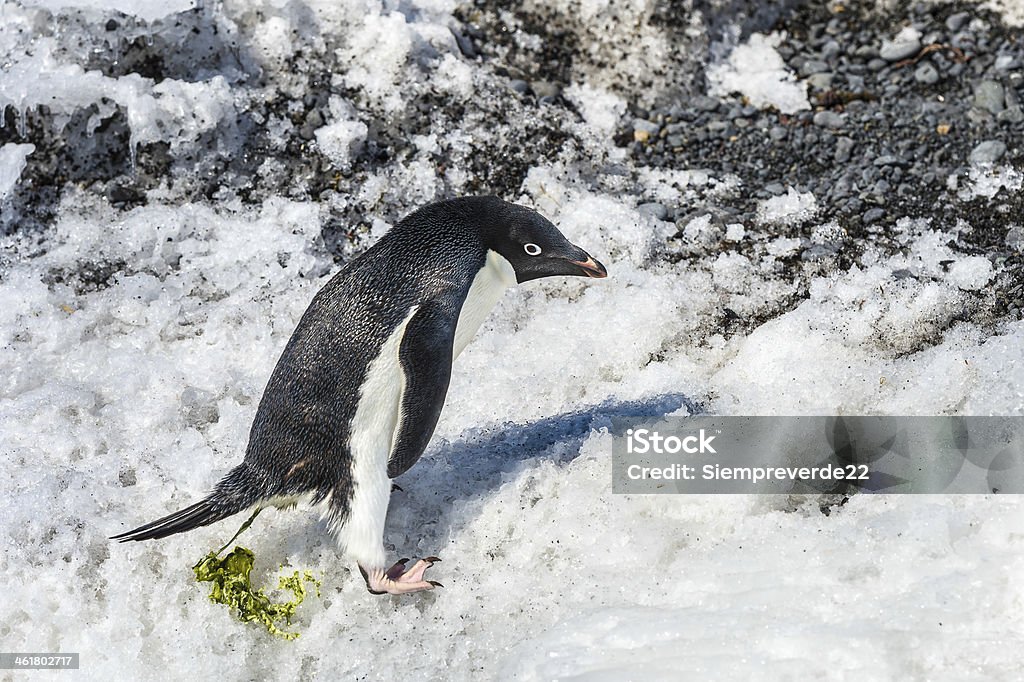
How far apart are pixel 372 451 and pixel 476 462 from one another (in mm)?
535

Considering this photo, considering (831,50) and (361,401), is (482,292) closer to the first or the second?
(361,401)

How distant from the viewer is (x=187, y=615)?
8.63 feet

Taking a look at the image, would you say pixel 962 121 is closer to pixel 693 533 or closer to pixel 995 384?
pixel 995 384

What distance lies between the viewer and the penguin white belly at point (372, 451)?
8.41ft

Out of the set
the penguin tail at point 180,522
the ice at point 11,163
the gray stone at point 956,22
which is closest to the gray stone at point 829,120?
the gray stone at point 956,22

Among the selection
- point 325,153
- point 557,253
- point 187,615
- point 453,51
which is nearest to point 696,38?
point 453,51

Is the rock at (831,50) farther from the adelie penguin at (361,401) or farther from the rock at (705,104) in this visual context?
the adelie penguin at (361,401)

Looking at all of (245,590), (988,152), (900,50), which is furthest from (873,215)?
(245,590)

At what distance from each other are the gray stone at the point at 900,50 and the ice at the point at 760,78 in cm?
42

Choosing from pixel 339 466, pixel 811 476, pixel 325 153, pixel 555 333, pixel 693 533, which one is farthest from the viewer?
pixel 325 153

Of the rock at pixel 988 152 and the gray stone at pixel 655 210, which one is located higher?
the rock at pixel 988 152

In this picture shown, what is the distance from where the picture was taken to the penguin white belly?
2.56 m

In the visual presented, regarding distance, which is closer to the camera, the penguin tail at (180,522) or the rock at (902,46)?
the penguin tail at (180,522)

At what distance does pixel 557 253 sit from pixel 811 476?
0.97m
